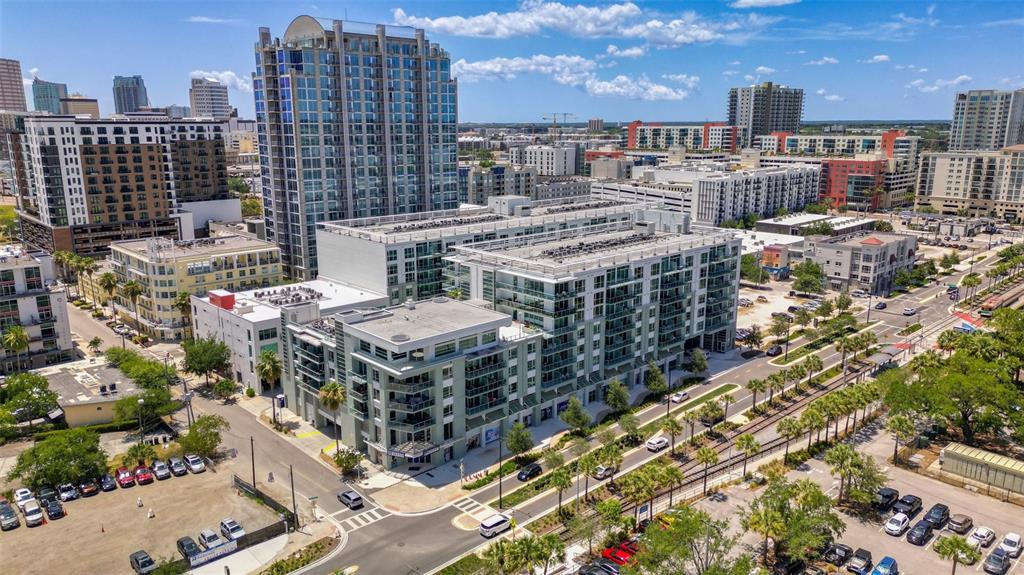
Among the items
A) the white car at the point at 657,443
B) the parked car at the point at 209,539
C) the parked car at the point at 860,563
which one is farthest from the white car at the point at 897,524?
the parked car at the point at 209,539

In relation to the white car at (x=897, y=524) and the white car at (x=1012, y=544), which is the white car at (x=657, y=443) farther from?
the white car at (x=1012, y=544)

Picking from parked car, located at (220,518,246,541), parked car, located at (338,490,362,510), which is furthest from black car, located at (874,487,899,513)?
parked car, located at (220,518,246,541)

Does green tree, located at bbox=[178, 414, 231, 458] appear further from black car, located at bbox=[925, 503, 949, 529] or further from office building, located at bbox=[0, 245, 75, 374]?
black car, located at bbox=[925, 503, 949, 529]

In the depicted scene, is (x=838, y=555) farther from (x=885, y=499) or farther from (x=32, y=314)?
(x=32, y=314)

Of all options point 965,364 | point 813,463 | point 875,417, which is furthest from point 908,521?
point 965,364

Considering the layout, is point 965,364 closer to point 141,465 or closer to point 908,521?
point 908,521
